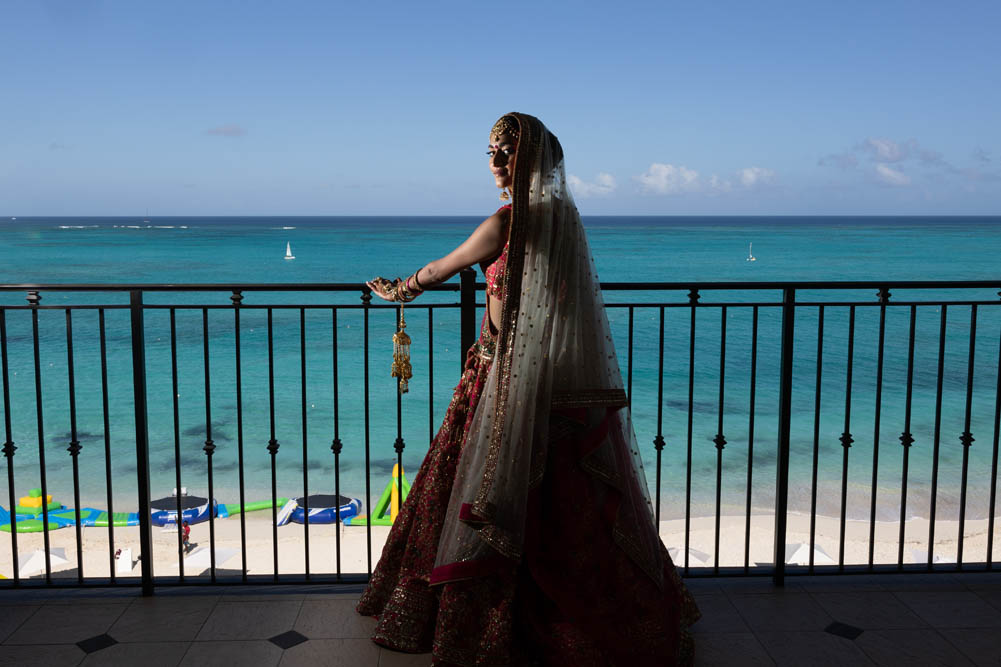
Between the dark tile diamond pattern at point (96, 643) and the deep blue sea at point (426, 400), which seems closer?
the dark tile diamond pattern at point (96, 643)

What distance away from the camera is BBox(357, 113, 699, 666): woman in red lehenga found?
2.07 m

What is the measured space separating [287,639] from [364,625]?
0.23 m

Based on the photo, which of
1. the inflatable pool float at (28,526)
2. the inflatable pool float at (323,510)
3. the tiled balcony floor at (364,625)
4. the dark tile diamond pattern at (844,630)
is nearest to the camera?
the tiled balcony floor at (364,625)

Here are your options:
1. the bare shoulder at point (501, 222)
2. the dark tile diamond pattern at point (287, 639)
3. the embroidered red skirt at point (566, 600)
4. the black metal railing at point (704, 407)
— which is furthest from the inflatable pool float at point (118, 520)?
the bare shoulder at point (501, 222)

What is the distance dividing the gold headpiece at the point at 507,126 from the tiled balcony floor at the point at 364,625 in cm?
146

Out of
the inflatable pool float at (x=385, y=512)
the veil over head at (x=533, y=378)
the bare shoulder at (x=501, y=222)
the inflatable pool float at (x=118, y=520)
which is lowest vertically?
the inflatable pool float at (x=118, y=520)

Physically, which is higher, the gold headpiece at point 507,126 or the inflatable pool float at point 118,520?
the gold headpiece at point 507,126

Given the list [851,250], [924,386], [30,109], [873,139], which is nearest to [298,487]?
[924,386]

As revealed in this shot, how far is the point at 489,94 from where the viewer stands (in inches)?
2105

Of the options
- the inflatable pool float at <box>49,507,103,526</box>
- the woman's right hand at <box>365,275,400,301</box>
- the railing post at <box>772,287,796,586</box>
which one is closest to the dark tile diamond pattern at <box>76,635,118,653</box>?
the woman's right hand at <box>365,275,400,301</box>

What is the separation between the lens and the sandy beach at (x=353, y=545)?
7273mm

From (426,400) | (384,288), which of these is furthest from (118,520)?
(384,288)

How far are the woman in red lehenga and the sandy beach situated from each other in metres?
5.05

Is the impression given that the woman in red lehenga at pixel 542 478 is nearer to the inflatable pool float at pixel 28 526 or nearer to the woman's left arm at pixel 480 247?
the woman's left arm at pixel 480 247
